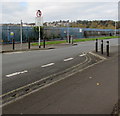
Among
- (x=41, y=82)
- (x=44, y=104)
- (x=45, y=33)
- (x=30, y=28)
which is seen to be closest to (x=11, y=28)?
(x=30, y=28)

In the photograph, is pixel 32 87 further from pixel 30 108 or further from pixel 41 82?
pixel 30 108

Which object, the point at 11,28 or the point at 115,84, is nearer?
the point at 115,84

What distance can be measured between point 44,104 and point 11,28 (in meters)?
31.2

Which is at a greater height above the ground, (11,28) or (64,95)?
(11,28)

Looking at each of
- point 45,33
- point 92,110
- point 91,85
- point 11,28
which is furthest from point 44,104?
point 45,33

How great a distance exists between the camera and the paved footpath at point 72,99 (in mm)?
4215

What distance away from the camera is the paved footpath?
4.21 m

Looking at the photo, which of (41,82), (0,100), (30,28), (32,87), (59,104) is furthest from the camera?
(30,28)

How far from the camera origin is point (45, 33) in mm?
42625

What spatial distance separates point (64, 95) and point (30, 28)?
34457 mm

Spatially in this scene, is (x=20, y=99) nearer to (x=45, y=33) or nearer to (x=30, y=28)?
(x=30, y=28)

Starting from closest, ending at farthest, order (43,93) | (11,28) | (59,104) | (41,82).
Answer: (59,104) < (43,93) < (41,82) < (11,28)

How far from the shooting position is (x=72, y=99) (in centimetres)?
488

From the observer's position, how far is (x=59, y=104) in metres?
4.55
